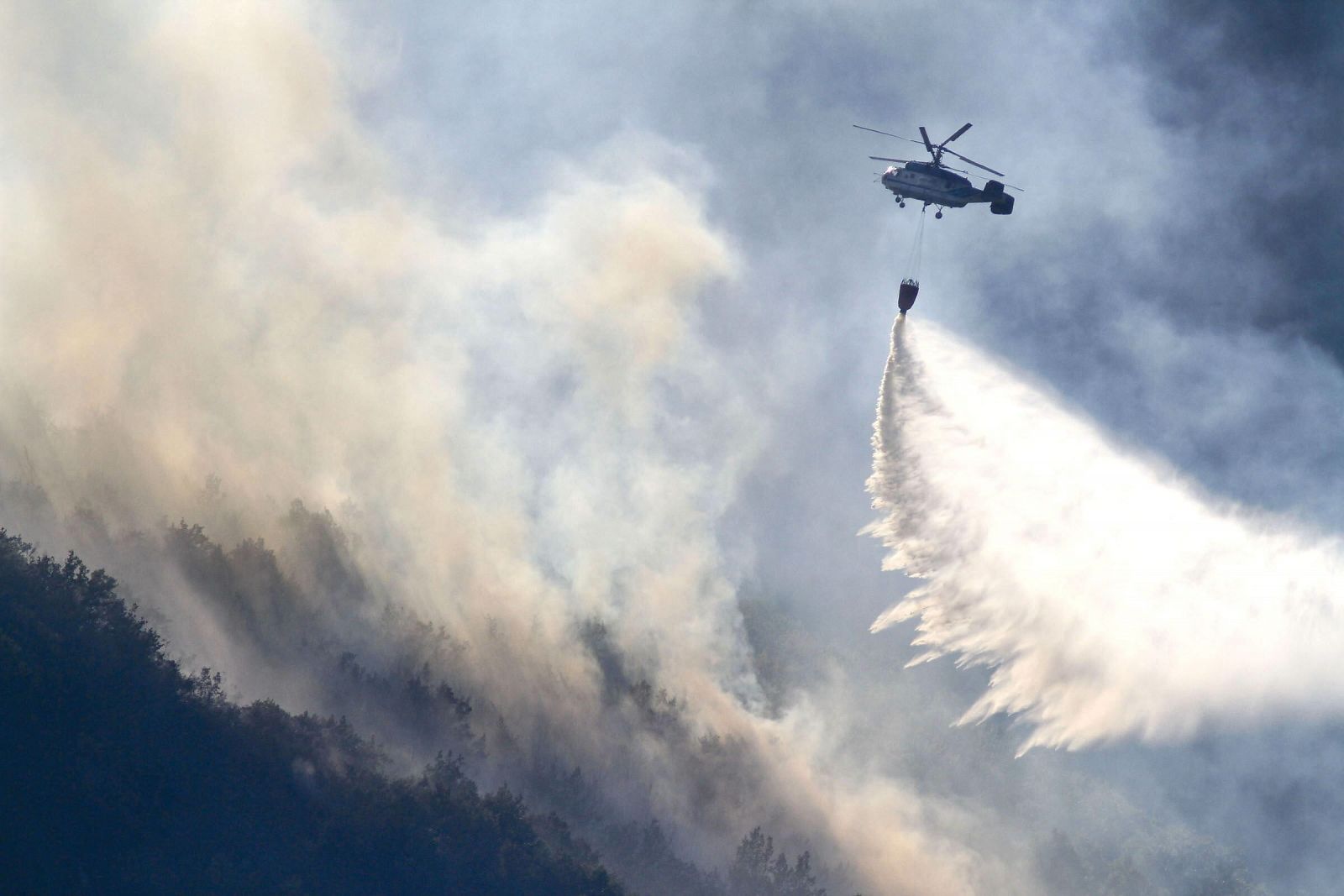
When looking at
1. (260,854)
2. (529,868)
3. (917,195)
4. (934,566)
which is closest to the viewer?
(934,566)

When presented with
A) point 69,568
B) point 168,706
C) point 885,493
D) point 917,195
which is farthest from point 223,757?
point 917,195

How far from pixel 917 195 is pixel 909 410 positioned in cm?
1531

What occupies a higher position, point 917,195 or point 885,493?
point 917,195

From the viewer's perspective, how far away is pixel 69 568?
11081 centimetres

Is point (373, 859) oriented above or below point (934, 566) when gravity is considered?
below

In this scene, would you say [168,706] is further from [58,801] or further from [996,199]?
[996,199]

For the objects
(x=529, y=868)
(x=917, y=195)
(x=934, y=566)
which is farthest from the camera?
(x=529, y=868)

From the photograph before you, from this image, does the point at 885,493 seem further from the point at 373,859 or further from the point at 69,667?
the point at 69,667

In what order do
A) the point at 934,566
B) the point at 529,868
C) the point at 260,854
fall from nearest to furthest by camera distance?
the point at 934,566 → the point at 260,854 → the point at 529,868

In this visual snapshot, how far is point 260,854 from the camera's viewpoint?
103 meters

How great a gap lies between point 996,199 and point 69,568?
265 feet

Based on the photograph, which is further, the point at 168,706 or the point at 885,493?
the point at 168,706

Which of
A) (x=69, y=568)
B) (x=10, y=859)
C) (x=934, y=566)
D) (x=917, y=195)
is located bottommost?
(x=10, y=859)

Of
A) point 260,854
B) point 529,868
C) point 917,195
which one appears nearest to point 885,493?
point 917,195
